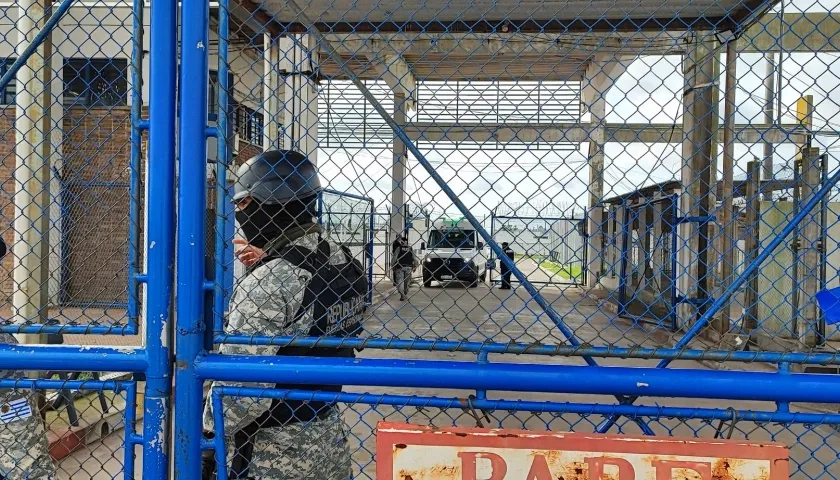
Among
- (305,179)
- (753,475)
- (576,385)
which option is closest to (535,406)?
(576,385)

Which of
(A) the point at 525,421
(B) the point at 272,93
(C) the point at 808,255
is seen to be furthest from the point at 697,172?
(A) the point at 525,421

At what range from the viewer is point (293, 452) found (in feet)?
6.73

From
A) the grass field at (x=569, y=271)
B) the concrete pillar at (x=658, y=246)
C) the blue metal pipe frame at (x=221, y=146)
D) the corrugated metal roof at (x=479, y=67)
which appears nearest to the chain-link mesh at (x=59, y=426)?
the blue metal pipe frame at (x=221, y=146)

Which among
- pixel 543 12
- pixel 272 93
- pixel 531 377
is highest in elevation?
pixel 543 12

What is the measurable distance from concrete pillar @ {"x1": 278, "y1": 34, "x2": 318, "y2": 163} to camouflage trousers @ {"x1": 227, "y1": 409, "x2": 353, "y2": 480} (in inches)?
41.6

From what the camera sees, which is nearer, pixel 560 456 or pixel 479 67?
pixel 560 456

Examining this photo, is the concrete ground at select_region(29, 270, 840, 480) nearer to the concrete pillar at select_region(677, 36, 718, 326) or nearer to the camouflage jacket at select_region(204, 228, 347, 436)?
the camouflage jacket at select_region(204, 228, 347, 436)

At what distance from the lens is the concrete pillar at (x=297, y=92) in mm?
2574

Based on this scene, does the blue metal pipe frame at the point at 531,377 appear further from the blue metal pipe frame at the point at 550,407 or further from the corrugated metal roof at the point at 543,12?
the corrugated metal roof at the point at 543,12

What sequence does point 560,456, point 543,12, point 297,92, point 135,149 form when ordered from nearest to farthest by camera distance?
point 560,456, point 135,149, point 543,12, point 297,92

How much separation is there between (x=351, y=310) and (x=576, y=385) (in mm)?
979

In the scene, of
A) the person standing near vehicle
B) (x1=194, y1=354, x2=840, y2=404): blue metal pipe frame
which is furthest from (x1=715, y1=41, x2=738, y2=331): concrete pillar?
(x1=194, y1=354, x2=840, y2=404): blue metal pipe frame

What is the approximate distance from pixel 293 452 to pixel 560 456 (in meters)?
1.01

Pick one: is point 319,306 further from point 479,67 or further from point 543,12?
point 479,67
